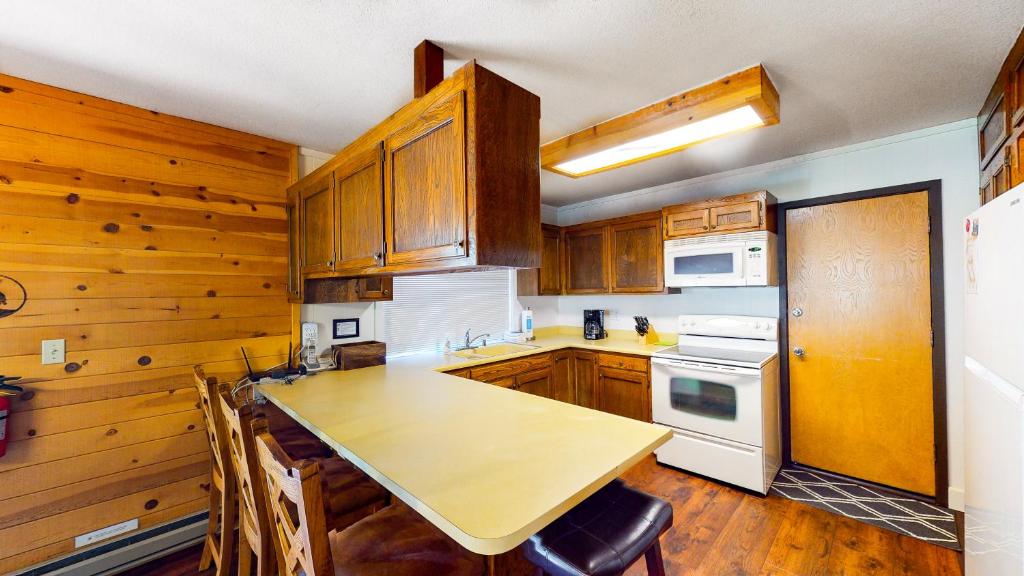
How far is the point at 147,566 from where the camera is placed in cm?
205

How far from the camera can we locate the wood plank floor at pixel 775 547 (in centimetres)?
193

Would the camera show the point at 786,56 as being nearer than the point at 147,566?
Yes

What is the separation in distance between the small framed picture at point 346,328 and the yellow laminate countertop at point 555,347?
329 mm

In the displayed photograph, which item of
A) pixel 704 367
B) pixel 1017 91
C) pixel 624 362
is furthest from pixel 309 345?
pixel 1017 91

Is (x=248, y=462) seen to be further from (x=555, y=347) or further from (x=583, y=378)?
(x=583, y=378)

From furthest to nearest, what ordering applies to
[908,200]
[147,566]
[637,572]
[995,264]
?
[908,200]
[147,566]
[637,572]
[995,264]

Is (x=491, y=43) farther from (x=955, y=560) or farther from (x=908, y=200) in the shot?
(x=955, y=560)

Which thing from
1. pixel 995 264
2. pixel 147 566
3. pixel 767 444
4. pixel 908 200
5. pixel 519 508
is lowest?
pixel 147 566

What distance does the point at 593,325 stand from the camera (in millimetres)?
3998

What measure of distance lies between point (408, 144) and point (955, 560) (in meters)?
3.26

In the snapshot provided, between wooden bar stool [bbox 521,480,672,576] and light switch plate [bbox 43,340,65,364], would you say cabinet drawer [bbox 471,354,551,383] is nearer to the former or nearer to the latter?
wooden bar stool [bbox 521,480,672,576]

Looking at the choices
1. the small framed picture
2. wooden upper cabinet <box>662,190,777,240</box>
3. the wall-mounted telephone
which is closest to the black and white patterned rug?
wooden upper cabinet <box>662,190,777,240</box>

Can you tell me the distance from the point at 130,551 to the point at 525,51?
3092mm

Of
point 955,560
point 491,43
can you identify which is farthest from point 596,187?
point 955,560
